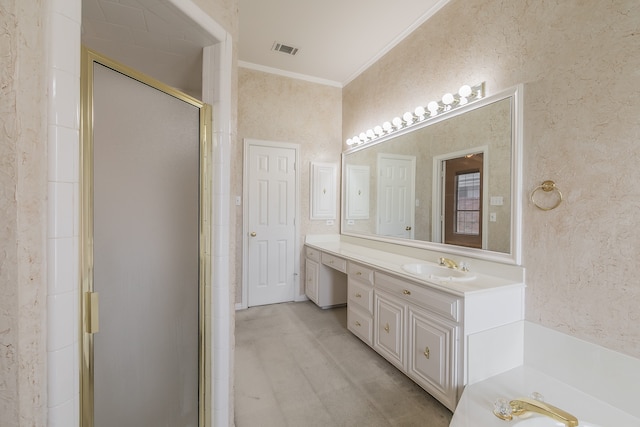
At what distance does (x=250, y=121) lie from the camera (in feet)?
10.9

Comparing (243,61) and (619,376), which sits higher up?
(243,61)

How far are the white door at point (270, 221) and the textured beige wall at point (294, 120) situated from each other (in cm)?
11

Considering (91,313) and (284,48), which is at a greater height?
(284,48)

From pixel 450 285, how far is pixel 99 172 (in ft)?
5.80

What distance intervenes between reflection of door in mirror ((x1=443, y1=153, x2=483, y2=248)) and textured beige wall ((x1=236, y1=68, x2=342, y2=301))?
179cm

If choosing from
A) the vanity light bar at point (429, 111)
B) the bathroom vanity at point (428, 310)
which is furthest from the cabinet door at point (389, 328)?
the vanity light bar at point (429, 111)

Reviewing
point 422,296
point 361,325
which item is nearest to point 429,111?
point 422,296

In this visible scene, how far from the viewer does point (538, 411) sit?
3.88 ft

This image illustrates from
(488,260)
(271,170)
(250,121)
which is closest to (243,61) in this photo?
(250,121)

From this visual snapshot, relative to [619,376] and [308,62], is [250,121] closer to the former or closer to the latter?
[308,62]

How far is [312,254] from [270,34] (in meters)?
2.43

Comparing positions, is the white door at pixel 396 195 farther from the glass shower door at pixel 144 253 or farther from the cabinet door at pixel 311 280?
the glass shower door at pixel 144 253

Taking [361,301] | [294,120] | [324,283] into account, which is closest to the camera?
[361,301]

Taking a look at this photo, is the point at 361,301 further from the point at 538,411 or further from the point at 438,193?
the point at 538,411
